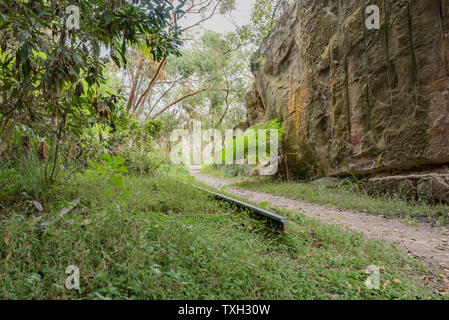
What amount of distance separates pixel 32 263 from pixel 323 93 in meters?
8.98

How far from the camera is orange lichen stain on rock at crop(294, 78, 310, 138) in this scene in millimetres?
9438

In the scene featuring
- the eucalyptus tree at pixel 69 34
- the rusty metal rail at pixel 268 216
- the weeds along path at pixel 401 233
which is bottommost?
the weeds along path at pixel 401 233

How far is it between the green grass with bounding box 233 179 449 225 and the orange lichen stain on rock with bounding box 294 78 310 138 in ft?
7.91

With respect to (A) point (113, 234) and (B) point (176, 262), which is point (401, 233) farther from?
(A) point (113, 234)

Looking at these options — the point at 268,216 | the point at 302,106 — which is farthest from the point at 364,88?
the point at 268,216

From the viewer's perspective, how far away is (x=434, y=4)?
16.4 ft

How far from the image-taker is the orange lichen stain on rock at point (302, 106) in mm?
9438

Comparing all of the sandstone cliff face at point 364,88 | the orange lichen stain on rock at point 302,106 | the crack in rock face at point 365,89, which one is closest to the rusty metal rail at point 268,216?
the crack in rock face at point 365,89

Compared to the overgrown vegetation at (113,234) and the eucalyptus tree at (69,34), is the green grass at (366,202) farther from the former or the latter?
the eucalyptus tree at (69,34)

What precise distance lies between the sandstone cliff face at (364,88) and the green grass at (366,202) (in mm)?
834

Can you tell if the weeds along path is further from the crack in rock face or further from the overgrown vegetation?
the crack in rock face

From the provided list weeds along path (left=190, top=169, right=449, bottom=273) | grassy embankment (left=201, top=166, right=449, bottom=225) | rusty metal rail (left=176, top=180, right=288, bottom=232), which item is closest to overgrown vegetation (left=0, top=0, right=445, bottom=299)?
rusty metal rail (left=176, top=180, right=288, bottom=232)
